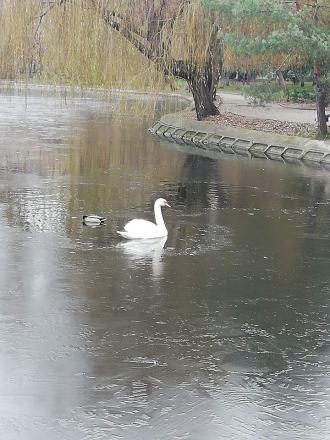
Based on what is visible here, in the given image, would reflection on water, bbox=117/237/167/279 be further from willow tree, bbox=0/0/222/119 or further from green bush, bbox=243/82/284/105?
green bush, bbox=243/82/284/105

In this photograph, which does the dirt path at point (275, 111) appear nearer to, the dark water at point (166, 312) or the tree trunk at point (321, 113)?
the tree trunk at point (321, 113)

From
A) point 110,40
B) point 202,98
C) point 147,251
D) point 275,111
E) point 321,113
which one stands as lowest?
point 147,251

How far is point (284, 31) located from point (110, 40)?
19.8ft

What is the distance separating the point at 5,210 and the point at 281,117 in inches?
911

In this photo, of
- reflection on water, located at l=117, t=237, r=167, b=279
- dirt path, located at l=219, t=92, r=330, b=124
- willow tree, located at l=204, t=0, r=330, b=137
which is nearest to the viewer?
reflection on water, located at l=117, t=237, r=167, b=279

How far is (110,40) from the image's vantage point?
30047mm

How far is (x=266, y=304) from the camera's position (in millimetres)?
12242

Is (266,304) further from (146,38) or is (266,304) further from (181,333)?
(146,38)

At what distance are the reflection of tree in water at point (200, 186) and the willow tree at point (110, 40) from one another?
4.50 meters

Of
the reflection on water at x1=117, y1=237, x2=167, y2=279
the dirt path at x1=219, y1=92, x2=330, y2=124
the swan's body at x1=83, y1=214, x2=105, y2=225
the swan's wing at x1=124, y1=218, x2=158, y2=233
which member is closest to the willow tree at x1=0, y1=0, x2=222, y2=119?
the dirt path at x1=219, y1=92, x2=330, y2=124

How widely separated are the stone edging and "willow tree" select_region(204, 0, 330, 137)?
5.58ft

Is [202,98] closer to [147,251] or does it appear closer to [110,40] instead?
[110,40]

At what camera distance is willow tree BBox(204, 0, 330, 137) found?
87.2ft

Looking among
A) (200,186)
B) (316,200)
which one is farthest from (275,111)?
(316,200)
